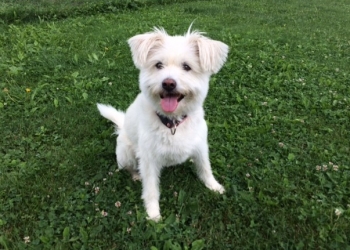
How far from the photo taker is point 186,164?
3.98 meters

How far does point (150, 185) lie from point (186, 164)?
70 centimetres

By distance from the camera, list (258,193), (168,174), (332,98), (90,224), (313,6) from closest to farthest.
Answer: (90,224)
(258,193)
(168,174)
(332,98)
(313,6)

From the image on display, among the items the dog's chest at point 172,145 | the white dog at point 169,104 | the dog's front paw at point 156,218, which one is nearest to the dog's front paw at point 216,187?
the white dog at point 169,104

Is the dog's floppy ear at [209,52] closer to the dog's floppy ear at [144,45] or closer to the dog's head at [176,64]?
the dog's head at [176,64]

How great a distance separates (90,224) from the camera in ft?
10.6

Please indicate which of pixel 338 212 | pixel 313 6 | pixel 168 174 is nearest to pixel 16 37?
pixel 168 174

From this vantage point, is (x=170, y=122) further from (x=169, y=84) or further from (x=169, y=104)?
(x=169, y=84)

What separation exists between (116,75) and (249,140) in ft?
8.99

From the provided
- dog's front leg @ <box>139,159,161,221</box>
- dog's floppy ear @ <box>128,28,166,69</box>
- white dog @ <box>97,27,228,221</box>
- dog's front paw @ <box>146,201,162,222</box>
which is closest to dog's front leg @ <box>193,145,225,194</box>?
Result: white dog @ <box>97,27,228,221</box>

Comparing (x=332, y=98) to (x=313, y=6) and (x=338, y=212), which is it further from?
(x=313, y=6)

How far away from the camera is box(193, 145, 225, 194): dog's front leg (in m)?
3.58

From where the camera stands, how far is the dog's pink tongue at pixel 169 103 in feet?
9.80

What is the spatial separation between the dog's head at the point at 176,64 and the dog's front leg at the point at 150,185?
0.63 metres

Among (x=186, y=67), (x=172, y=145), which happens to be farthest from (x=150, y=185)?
(x=186, y=67)
